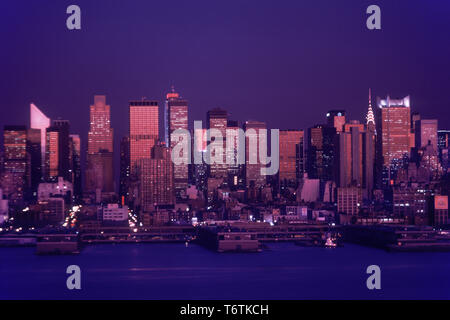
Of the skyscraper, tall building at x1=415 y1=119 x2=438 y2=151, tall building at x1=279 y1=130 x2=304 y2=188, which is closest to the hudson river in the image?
the skyscraper

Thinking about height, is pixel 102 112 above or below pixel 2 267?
above

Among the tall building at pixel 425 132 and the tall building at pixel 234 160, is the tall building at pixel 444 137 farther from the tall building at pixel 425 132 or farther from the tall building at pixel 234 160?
the tall building at pixel 234 160

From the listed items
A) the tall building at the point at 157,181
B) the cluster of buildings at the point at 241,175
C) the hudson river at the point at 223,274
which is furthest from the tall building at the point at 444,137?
the hudson river at the point at 223,274

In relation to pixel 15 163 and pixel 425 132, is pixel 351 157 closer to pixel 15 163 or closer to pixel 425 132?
pixel 425 132

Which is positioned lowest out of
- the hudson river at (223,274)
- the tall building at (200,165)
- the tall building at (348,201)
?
the hudson river at (223,274)

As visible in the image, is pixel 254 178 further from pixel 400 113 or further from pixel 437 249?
pixel 437 249
